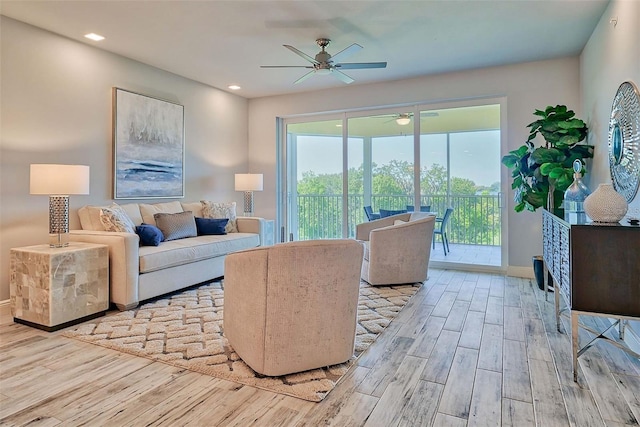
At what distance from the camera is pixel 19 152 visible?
343 cm

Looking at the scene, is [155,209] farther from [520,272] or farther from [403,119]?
[520,272]

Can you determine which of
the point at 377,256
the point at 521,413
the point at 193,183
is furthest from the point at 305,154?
the point at 521,413

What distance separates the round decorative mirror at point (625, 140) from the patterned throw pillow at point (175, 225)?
417cm

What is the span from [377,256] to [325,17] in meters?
2.45

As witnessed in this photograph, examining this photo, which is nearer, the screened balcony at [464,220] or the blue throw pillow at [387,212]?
the screened balcony at [464,220]

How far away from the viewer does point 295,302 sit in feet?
6.69

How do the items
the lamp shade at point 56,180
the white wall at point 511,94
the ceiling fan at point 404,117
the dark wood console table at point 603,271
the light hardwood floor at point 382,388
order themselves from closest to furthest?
the light hardwood floor at point 382,388, the dark wood console table at point 603,271, the lamp shade at point 56,180, the white wall at point 511,94, the ceiling fan at point 404,117

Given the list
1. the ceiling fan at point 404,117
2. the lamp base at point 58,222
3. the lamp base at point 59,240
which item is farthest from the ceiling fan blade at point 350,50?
the lamp base at point 59,240

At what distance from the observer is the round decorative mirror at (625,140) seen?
2.47 m

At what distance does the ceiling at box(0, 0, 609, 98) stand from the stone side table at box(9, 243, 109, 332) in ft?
6.88

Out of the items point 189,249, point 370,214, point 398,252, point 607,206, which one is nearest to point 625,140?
point 607,206

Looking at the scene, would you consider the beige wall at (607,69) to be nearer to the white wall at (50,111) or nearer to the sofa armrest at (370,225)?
the sofa armrest at (370,225)

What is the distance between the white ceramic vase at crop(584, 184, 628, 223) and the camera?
2.06 metres

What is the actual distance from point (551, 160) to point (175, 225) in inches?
161
